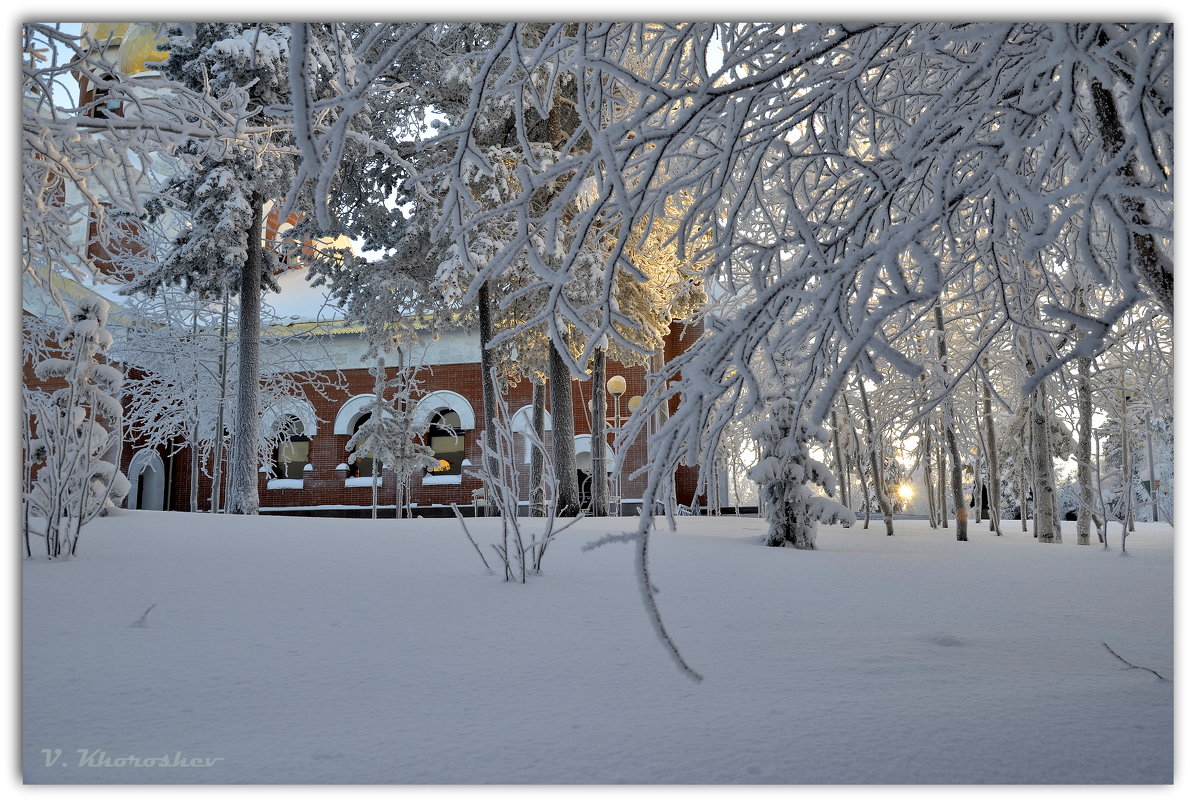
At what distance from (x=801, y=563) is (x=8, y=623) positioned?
308 cm

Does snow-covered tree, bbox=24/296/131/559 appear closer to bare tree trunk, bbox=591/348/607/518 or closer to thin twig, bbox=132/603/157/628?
thin twig, bbox=132/603/157/628

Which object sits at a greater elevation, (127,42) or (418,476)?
(127,42)

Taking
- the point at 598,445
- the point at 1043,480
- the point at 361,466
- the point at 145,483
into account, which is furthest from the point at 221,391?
the point at 1043,480

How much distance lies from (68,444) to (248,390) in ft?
13.3

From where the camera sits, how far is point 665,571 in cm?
354

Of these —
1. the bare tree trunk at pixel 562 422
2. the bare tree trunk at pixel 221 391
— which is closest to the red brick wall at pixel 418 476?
the bare tree trunk at pixel 562 422

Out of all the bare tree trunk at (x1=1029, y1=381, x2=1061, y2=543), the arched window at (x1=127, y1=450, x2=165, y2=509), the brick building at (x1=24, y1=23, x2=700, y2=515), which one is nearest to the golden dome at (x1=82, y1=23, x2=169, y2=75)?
the arched window at (x1=127, y1=450, x2=165, y2=509)

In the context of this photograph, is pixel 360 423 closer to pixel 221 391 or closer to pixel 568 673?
pixel 221 391

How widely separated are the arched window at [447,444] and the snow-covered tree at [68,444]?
9.58 meters

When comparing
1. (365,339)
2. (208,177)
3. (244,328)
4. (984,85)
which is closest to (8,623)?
(984,85)

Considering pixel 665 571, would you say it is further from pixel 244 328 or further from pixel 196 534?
pixel 244 328

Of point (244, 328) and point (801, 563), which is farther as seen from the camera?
Result: point (244, 328)

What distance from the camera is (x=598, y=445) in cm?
910

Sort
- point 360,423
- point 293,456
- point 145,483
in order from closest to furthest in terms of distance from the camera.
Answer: point 145,483 < point 360,423 < point 293,456
